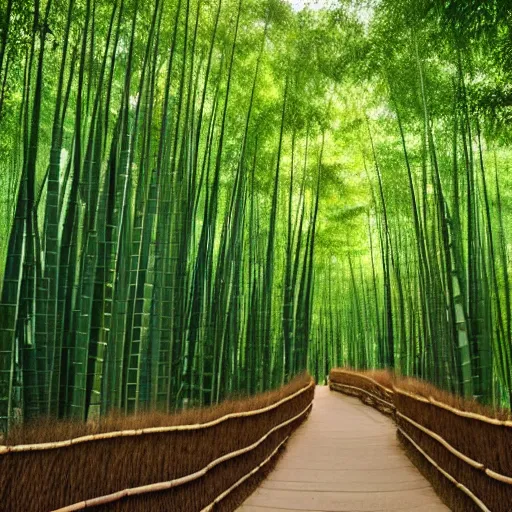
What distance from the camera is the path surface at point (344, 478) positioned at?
3404 mm

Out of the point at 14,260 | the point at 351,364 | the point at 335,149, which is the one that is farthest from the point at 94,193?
the point at 351,364

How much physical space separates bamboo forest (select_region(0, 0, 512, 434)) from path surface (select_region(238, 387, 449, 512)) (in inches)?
27.0

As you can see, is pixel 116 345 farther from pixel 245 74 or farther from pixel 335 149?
pixel 335 149

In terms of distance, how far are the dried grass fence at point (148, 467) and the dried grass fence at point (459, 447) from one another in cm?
109

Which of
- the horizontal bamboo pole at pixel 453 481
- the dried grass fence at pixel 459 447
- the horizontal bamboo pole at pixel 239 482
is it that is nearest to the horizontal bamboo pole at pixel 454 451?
the dried grass fence at pixel 459 447

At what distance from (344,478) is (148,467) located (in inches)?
81.8

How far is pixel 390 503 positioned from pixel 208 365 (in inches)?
56.9

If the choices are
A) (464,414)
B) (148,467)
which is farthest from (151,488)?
(464,414)

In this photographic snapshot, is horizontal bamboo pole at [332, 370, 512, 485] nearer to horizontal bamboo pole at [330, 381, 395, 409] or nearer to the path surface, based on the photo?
the path surface

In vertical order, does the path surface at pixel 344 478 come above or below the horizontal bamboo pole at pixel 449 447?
below

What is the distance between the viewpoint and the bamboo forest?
9.23 ft

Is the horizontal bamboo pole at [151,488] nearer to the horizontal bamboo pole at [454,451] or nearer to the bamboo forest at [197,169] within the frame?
the bamboo forest at [197,169]

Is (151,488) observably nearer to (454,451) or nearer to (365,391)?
(454,451)

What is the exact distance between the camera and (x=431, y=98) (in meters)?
5.02
